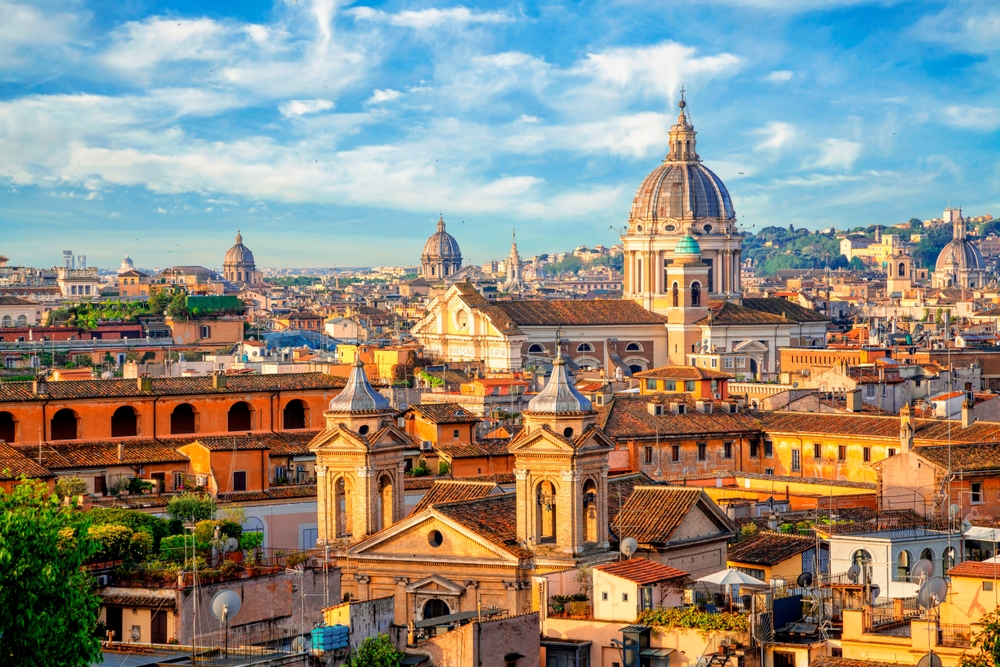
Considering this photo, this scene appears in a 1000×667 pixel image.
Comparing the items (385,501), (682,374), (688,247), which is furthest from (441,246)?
(385,501)

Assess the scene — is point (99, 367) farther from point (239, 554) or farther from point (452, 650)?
point (452, 650)

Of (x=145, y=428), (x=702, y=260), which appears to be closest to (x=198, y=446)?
(x=145, y=428)

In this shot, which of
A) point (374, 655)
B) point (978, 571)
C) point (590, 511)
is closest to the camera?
point (374, 655)

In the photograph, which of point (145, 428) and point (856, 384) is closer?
point (145, 428)

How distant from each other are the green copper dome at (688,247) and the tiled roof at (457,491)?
2203 inches

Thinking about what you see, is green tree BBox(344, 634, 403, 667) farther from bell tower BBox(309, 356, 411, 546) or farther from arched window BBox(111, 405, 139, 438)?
arched window BBox(111, 405, 139, 438)

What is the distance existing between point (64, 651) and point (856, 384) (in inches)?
1448

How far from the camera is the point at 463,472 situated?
118 ft

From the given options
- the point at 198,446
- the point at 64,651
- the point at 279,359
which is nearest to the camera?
the point at 64,651

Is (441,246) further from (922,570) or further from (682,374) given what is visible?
(922,570)

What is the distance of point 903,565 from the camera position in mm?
24188

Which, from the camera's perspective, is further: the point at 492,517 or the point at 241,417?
the point at 241,417

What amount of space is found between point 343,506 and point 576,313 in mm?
53312

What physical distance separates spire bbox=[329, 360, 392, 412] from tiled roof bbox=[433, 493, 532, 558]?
65.0 inches
